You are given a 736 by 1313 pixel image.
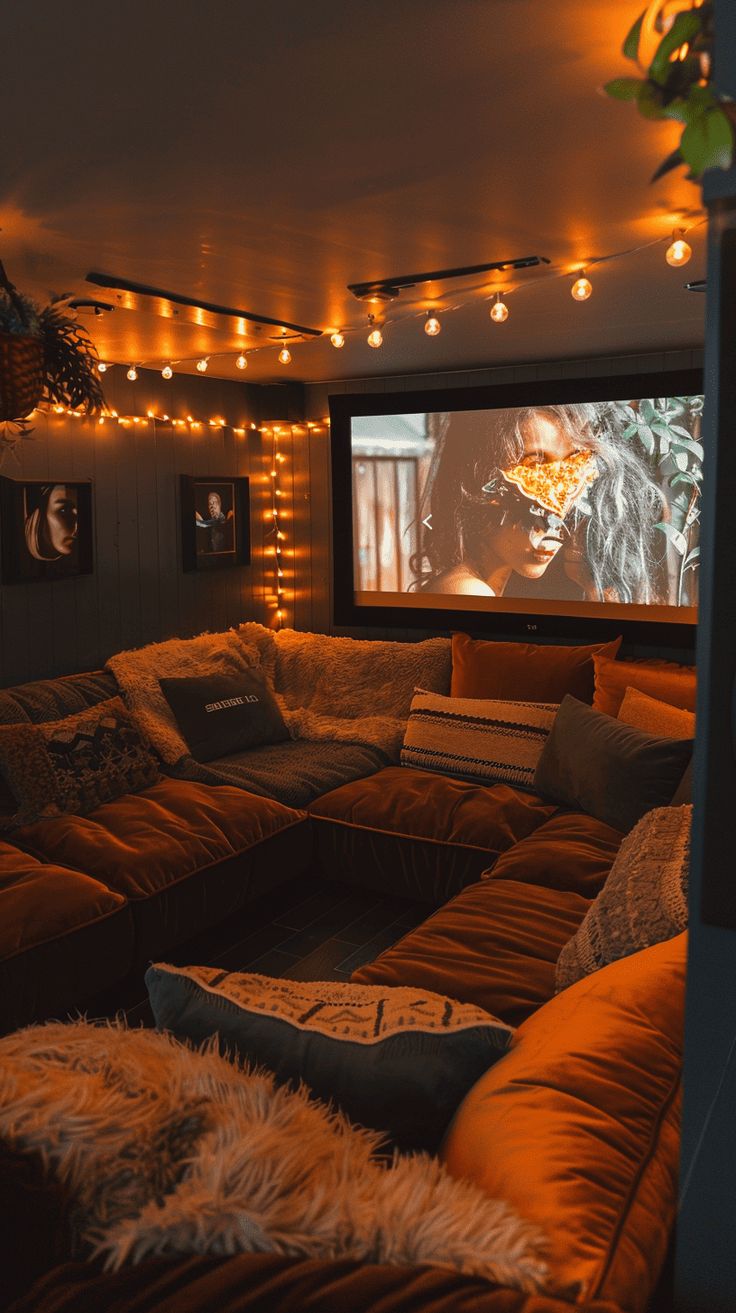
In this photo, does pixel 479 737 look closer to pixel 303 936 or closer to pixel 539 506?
pixel 303 936

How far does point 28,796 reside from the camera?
11.8ft

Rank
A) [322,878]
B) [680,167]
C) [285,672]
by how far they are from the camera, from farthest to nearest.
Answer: [285,672], [322,878], [680,167]

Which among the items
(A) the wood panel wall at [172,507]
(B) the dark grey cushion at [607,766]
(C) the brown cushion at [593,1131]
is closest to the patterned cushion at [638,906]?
(C) the brown cushion at [593,1131]

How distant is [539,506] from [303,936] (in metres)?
2.52

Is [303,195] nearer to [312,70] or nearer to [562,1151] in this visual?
[312,70]

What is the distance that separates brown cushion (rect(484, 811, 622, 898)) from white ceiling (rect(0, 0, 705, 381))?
1.83 metres

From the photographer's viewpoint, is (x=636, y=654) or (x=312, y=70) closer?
(x=312, y=70)

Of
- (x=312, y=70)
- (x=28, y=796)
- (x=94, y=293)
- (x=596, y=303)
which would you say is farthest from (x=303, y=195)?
(x=28, y=796)

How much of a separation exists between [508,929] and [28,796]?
1.87 meters

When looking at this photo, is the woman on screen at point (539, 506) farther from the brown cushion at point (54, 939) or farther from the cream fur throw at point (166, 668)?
the brown cushion at point (54, 939)

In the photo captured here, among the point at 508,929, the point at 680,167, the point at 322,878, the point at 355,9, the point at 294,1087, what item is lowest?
the point at 322,878

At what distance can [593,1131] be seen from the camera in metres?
1.30

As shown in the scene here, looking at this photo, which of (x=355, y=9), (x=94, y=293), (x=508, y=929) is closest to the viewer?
(x=355, y=9)

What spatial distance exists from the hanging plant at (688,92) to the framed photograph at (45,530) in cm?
384
